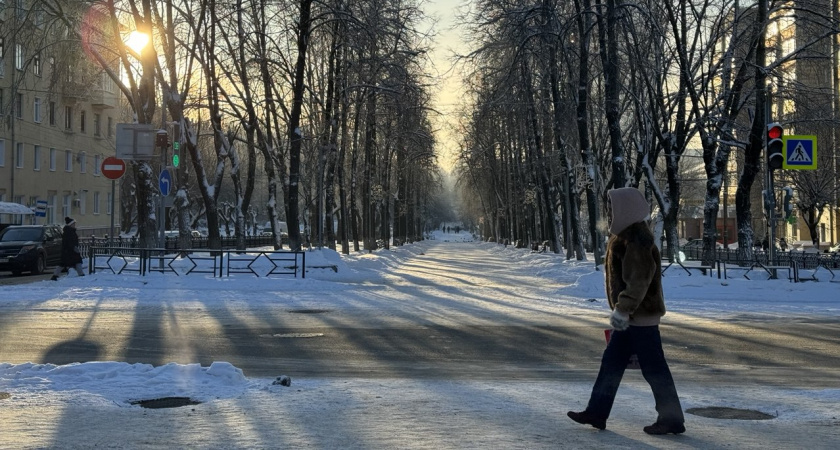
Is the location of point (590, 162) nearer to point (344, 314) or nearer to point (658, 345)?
point (344, 314)

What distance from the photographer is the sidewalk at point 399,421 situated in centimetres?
579

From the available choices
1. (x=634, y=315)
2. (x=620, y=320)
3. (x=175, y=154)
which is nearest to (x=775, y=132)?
(x=634, y=315)

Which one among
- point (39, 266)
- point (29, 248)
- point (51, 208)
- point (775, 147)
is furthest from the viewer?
point (51, 208)

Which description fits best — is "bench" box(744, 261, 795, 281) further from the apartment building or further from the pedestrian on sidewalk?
the apartment building

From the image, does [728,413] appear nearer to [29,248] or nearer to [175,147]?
[175,147]

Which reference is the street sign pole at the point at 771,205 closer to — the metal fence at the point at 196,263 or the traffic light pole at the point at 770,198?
the traffic light pole at the point at 770,198

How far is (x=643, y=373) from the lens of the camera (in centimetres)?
620

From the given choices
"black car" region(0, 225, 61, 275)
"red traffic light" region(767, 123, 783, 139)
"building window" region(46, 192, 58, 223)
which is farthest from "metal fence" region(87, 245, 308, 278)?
"building window" region(46, 192, 58, 223)

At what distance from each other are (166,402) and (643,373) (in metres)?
4.07

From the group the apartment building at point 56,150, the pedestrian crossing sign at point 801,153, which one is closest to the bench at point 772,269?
the pedestrian crossing sign at point 801,153

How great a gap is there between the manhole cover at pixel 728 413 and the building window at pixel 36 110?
55.9 meters

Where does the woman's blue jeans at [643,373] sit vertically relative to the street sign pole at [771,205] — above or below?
below

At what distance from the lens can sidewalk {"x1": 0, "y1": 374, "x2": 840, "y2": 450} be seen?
19.0 feet

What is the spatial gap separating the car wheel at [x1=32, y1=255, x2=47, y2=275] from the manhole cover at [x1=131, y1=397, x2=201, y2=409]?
75.7 feet
